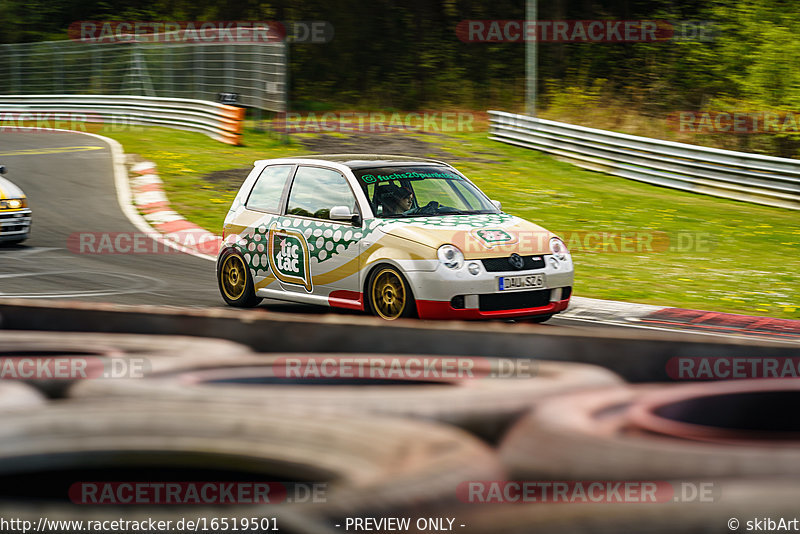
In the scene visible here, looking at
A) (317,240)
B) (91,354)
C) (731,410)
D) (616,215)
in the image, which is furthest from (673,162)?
(731,410)

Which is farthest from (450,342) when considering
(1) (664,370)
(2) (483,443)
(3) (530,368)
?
(2) (483,443)

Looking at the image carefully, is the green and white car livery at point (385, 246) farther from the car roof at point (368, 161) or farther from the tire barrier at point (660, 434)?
the tire barrier at point (660, 434)

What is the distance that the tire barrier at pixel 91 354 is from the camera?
3.26m

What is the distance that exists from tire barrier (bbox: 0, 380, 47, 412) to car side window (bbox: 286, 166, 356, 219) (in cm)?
609

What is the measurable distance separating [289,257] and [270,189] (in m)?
0.85

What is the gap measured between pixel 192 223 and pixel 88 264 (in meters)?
3.55

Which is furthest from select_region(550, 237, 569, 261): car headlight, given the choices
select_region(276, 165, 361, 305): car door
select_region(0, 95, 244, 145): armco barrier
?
select_region(0, 95, 244, 145): armco barrier

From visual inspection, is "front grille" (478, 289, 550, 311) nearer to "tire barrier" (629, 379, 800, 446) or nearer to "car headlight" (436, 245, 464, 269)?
"car headlight" (436, 245, 464, 269)

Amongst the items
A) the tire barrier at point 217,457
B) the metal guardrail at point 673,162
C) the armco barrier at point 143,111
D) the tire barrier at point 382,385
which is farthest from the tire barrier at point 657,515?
the armco barrier at point 143,111

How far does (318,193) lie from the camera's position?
948 centimetres

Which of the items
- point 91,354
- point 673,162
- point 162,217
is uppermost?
point 91,354

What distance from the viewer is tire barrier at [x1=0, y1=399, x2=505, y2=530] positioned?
2.15 metres

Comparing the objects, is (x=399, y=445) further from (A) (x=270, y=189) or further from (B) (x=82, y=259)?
(B) (x=82, y=259)

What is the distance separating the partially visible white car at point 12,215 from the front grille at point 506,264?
8592mm
